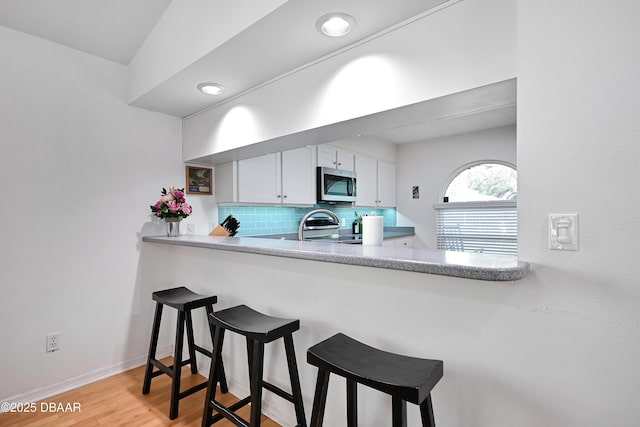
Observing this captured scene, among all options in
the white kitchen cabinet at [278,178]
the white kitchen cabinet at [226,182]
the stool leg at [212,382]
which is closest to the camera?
the stool leg at [212,382]

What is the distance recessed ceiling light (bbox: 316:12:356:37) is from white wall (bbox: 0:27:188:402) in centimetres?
193

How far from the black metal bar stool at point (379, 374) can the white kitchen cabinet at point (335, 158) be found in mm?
2828

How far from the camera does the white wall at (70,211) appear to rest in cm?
212

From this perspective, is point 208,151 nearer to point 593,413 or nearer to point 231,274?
point 231,274

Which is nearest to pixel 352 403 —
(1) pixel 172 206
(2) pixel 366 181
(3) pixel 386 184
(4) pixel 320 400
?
(4) pixel 320 400

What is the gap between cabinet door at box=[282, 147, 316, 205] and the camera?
345 centimetres

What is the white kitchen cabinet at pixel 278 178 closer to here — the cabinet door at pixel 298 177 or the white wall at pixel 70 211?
the cabinet door at pixel 298 177

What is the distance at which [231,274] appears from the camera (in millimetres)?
2230

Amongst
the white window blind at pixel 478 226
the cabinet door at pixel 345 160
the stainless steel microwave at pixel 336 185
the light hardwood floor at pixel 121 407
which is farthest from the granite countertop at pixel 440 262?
the white window blind at pixel 478 226

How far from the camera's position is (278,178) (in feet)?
11.0

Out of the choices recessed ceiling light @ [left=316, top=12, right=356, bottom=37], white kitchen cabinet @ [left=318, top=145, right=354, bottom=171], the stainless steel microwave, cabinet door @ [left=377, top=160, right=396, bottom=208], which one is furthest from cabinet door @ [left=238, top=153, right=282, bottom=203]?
cabinet door @ [left=377, top=160, right=396, bottom=208]

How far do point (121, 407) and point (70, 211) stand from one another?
1.43m

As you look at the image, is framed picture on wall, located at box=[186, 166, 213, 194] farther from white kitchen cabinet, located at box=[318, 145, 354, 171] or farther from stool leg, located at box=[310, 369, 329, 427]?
stool leg, located at box=[310, 369, 329, 427]

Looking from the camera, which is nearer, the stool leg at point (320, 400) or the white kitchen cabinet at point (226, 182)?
the stool leg at point (320, 400)
